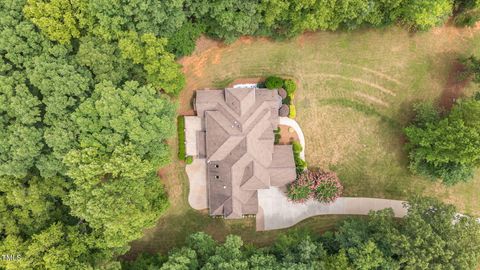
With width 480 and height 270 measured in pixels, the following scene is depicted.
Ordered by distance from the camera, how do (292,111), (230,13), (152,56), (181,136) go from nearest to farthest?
(152,56), (230,13), (181,136), (292,111)

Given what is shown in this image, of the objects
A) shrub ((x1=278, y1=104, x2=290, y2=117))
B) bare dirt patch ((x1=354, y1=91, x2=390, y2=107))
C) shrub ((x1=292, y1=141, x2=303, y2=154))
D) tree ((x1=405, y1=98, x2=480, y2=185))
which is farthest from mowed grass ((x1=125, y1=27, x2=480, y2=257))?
tree ((x1=405, y1=98, x2=480, y2=185))

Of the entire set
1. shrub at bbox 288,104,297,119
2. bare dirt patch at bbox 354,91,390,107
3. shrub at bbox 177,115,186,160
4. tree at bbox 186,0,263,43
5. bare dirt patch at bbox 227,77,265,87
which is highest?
tree at bbox 186,0,263,43

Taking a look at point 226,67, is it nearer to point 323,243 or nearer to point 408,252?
point 323,243

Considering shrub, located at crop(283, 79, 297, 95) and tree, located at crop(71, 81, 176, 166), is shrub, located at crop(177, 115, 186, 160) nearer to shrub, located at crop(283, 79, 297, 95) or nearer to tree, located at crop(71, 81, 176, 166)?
tree, located at crop(71, 81, 176, 166)

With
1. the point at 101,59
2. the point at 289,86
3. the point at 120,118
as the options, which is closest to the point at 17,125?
the point at 120,118

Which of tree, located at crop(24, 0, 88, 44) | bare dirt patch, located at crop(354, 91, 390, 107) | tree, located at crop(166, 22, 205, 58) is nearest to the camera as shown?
tree, located at crop(24, 0, 88, 44)

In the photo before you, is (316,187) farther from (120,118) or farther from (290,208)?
(120,118)

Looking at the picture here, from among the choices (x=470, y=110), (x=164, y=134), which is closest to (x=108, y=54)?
(x=164, y=134)
